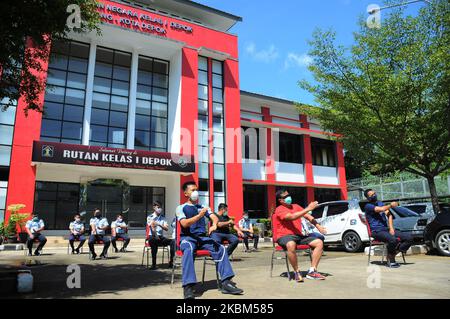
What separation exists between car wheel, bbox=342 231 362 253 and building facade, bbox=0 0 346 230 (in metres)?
10.6

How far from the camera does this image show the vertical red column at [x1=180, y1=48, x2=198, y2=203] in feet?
71.5

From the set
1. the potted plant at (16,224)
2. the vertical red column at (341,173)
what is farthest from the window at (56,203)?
the vertical red column at (341,173)

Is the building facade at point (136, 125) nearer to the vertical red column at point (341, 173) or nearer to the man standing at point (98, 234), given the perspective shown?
the man standing at point (98, 234)

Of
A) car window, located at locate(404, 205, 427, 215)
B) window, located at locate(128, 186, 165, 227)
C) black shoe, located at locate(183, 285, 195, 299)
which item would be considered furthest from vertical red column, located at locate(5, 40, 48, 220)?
car window, located at locate(404, 205, 427, 215)

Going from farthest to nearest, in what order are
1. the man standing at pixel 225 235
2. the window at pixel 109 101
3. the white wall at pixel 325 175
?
1. the white wall at pixel 325 175
2. the window at pixel 109 101
3. the man standing at pixel 225 235

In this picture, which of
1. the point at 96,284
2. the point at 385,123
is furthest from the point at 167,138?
the point at 96,284

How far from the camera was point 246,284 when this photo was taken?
6098 mm

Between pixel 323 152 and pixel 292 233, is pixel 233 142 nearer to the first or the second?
pixel 323 152

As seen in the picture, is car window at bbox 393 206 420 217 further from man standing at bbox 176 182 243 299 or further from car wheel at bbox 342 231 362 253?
man standing at bbox 176 182 243 299

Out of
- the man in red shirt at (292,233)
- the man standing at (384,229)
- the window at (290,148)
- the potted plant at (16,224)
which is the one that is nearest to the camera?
the man in red shirt at (292,233)

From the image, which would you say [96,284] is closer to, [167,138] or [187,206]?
[187,206]

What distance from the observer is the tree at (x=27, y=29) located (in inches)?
261

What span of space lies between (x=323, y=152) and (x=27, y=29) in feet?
90.2

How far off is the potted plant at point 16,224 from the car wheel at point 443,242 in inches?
639
